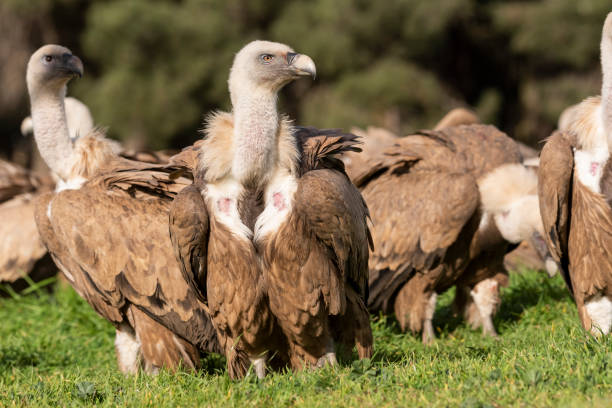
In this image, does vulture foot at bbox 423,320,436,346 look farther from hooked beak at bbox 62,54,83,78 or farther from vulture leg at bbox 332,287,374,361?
hooked beak at bbox 62,54,83,78

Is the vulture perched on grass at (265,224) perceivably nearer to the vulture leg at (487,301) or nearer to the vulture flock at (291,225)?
the vulture flock at (291,225)

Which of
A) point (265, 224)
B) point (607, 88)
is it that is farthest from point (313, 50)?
point (265, 224)

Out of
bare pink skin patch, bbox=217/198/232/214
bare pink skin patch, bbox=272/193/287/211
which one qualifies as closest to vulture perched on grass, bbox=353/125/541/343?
bare pink skin patch, bbox=272/193/287/211

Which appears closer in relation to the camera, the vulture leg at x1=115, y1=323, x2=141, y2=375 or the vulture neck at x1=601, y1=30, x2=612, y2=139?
the vulture neck at x1=601, y1=30, x2=612, y2=139

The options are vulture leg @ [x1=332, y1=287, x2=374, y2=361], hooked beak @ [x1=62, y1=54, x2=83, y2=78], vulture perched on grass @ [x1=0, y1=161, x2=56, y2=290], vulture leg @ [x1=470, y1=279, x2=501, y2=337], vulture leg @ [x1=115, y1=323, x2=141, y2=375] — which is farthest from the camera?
vulture perched on grass @ [x1=0, y1=161, x2=56, y2=290]

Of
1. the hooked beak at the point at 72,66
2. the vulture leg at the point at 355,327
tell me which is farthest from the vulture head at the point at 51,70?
the vulture leg at the point at 355,327

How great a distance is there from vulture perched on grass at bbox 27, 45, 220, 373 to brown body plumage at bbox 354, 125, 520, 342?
6.07ft

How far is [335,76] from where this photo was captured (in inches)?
629

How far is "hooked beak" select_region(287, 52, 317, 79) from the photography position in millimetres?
4445

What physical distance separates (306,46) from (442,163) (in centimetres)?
928

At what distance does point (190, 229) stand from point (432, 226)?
2.45m

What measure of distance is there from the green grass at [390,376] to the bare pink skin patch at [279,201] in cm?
86

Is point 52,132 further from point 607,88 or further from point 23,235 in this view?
point 607,88

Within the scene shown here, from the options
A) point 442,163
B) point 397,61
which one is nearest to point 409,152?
point 442,163
